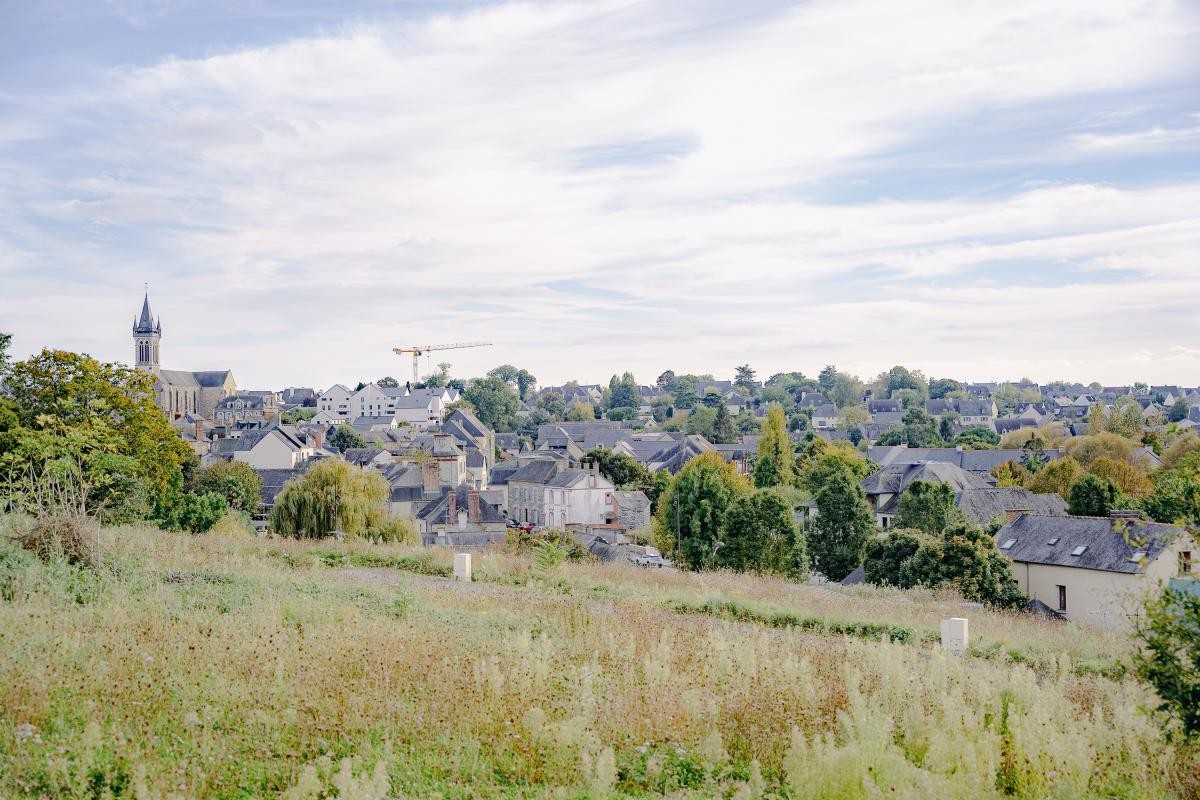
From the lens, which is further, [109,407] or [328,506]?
[109,407]

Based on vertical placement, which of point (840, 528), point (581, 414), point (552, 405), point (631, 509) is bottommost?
point (631, 509)

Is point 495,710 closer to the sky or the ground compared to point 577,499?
closer to the sky

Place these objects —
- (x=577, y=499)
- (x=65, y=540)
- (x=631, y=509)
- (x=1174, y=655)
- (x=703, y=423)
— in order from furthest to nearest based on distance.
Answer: (x=703, y=423) < (x=631, y=509) < (x=577, y=499) < (x=65, y=540) < (x=1174, y=655)

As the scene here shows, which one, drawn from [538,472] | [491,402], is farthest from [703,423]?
[538,472]

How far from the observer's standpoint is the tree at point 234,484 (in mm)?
50375

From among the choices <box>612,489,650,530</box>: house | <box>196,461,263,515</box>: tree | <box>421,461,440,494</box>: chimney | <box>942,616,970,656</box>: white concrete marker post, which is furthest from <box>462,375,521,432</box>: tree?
<box>942,616,970,656</box>: white concrete marker post

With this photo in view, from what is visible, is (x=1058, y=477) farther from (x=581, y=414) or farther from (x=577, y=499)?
(x=581, y=414)

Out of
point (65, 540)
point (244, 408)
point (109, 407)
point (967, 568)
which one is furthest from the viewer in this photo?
point (244, 408)

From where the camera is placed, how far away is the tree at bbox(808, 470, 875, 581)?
42750mm

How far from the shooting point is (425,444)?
8538cm

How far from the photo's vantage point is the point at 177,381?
451 feet

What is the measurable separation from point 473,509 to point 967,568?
84.4ft

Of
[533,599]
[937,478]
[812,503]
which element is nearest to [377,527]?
[533,599]

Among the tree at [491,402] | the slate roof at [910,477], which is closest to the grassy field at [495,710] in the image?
the slate roof at [910,477]
